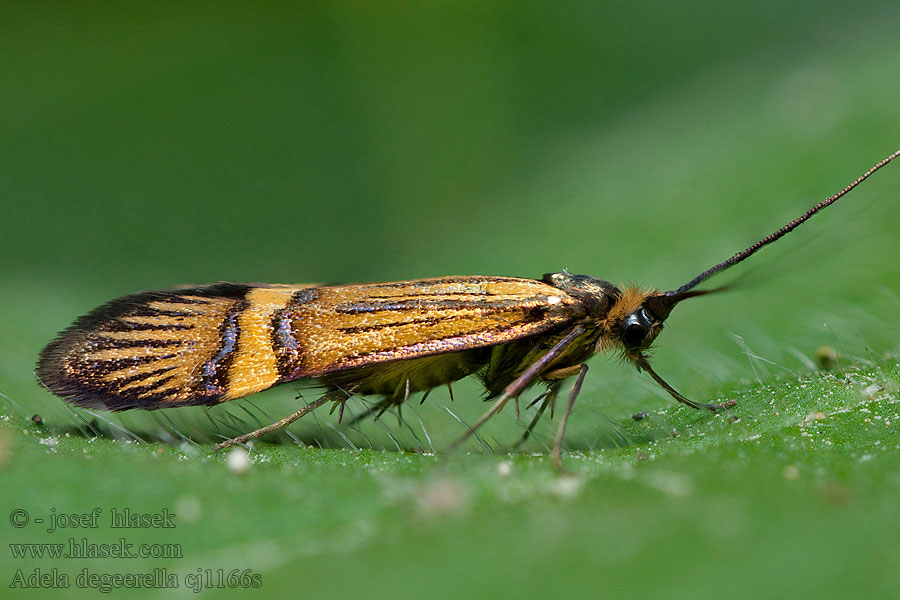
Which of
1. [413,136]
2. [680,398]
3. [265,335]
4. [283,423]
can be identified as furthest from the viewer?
[413,136]

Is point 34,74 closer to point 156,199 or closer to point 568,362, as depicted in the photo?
point 156,199

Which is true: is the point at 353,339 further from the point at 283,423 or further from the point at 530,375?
the point at 530,375

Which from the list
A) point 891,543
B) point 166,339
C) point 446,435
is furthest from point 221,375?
point 891,543

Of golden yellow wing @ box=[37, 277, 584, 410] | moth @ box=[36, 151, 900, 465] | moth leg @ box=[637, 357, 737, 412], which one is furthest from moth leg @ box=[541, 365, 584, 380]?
moth leg @ box=[637, 357, 737, 412]

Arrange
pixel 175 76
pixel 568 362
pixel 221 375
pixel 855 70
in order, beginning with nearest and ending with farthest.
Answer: pixel 221 375, pixel 568 362, pixel 855 70, pixel 175 76

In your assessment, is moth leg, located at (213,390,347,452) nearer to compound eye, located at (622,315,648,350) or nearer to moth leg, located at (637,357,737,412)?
compound eye, located at (622,315,648,350)

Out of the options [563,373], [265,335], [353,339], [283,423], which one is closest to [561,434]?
[563,373]
